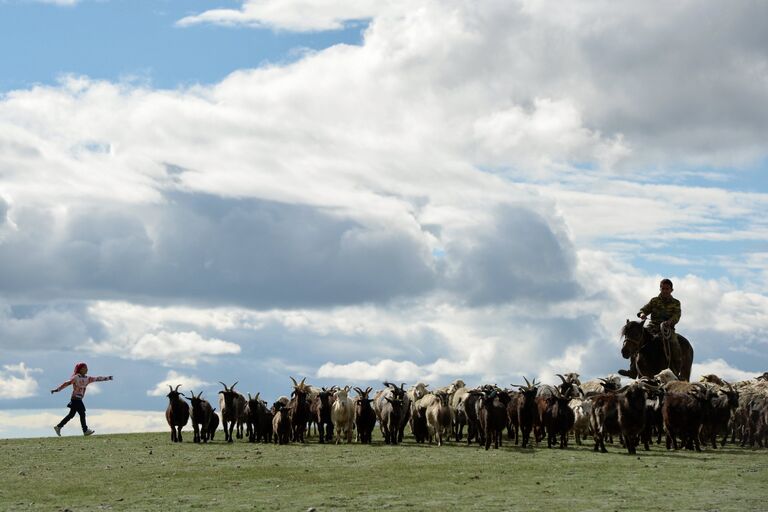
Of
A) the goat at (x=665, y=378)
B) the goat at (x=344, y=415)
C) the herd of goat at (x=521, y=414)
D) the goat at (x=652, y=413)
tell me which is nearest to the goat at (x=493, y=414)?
the herd of goat at (x=521, y=414)

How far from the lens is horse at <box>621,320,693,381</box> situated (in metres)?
40.6

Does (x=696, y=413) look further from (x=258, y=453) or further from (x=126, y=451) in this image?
(x=126, y=451)

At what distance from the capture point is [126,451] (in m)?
30.9

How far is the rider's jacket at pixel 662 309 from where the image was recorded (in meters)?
41.4

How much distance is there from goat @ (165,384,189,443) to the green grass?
10.1 ft

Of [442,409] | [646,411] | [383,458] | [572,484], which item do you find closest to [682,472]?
[572,484]

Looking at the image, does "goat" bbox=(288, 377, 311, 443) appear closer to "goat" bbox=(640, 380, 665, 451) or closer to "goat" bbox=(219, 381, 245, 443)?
"goat" bbox=(219, 381, 245, 443)

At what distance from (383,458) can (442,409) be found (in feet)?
19.7

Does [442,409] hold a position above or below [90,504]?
above

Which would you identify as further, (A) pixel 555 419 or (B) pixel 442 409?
(B) pixel 442 409

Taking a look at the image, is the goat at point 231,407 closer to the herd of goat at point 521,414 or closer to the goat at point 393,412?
the herd of goat at point 521,414

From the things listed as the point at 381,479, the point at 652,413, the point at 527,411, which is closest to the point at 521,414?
the point at 527,411

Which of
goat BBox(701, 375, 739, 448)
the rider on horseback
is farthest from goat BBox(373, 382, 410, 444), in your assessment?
the rider on horseback

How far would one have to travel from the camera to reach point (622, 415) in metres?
28.3
